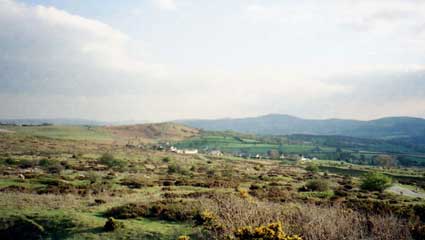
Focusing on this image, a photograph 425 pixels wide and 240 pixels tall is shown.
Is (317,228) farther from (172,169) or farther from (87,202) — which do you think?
(172,169)

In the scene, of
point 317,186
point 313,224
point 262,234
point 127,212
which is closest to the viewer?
point 262,234

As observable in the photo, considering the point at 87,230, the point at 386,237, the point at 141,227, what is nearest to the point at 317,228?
the point at 386,237

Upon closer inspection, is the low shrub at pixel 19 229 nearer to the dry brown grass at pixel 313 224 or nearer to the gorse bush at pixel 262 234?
the dry brown grass at pixel 313 224

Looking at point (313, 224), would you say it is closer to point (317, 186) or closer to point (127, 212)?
point (127, 212)

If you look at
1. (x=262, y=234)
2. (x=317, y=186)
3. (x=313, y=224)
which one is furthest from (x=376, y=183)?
(x=262, y=234)

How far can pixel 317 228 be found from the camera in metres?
10.8

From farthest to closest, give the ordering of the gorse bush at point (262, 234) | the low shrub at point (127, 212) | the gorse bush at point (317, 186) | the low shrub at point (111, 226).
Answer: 1. the gorse bush at point (317, 186)
2. the low shrub at point (127, 212)
3. the low shrub at point (111, 226)
4. the gorse bush at point (262, 234)

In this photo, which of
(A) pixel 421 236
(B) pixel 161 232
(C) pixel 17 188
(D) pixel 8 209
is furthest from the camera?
(C) pixel 17 188

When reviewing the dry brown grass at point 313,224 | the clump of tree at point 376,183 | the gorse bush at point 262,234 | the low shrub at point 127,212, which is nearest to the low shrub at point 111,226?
the low shrub at point 127,212

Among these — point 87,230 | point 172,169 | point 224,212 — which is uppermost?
point 224,212

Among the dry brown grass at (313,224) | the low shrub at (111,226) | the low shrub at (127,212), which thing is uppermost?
the dry brown grass at (313,224)

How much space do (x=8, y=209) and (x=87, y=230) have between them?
5.89 m

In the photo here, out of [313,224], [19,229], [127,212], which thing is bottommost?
[19,229]

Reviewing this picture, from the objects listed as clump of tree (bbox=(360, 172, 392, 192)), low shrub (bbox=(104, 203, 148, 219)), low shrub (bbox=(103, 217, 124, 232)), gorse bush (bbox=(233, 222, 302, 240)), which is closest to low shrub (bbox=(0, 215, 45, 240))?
low shrub (bbox=(103, 217, 124, 232))
